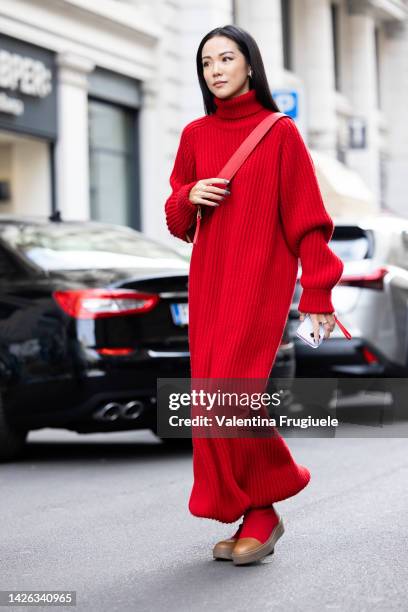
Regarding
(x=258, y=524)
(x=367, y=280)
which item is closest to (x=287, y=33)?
(x=367, y=280)

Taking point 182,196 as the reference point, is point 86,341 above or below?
below

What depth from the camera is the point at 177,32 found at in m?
21.0

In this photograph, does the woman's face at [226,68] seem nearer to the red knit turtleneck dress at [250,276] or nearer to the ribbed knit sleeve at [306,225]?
the red knit turtleneck dress at [250,276]

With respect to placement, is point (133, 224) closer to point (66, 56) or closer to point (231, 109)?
point (66, 56)

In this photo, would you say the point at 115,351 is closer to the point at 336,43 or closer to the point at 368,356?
the point at 368,356

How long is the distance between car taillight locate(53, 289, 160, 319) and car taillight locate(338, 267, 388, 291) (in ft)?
8.65

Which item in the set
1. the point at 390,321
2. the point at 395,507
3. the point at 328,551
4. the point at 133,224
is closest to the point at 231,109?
the point at 328,551

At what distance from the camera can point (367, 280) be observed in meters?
10.3

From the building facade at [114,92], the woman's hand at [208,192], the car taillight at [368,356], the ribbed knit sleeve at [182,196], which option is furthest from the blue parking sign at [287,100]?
the woman's hand at [208,192]

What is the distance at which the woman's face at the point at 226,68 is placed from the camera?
490 cm

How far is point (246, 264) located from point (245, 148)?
389 mm

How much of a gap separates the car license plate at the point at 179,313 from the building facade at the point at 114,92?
8312 mm

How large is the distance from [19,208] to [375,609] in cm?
1396

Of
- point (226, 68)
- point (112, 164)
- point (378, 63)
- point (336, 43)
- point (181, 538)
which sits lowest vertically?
point (181, 538)
